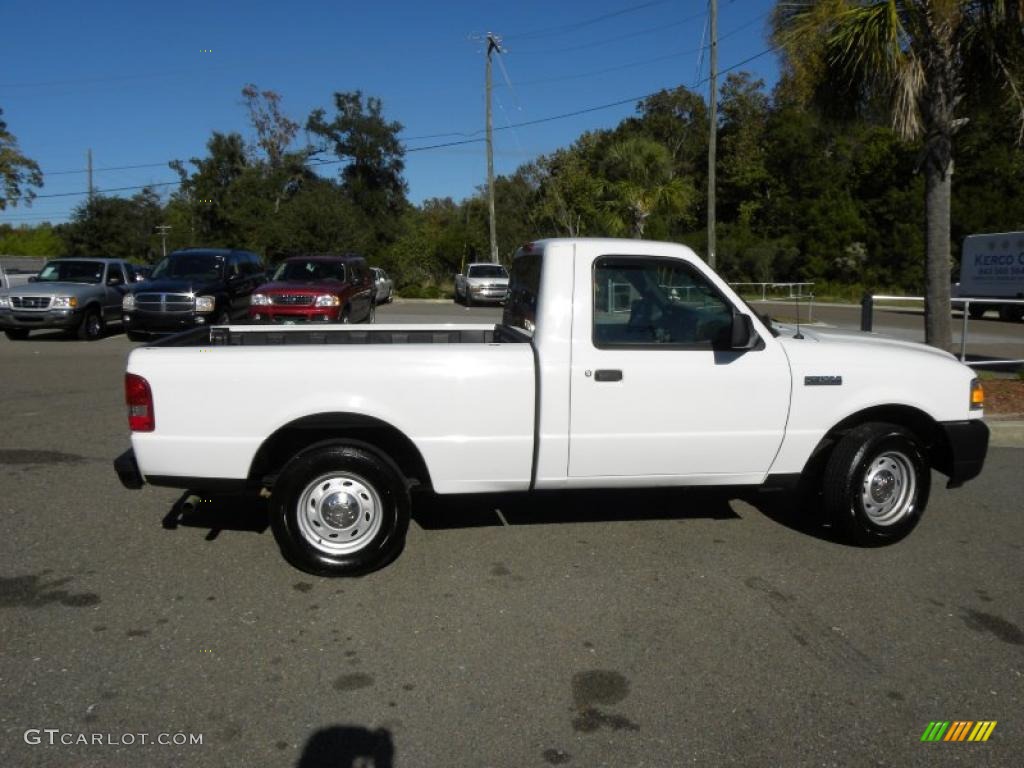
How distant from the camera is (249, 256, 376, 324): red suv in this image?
16.0 meters

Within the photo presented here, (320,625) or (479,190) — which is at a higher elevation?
(479,190)

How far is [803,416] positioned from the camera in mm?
5199

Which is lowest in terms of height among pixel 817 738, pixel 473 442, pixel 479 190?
pixel 817 738

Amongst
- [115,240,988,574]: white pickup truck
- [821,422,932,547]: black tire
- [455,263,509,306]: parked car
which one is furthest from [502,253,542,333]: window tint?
[455,263,509,306]: parked car

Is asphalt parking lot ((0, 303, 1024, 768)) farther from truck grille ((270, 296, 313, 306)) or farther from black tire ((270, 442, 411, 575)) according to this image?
truck grille ((270, 296, 313, 306))

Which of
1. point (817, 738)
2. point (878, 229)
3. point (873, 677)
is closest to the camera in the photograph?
point (817, 738)

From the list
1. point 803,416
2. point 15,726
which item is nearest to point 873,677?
point 803,416

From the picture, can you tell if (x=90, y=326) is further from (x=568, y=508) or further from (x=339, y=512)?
(x=339, y=512)

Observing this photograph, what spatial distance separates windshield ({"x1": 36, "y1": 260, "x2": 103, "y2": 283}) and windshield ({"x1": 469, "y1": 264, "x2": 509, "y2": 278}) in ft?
48.6

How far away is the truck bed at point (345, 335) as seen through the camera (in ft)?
18.6

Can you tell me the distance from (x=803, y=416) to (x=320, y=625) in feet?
9.96

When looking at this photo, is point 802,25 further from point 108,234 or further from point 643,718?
point 108,234

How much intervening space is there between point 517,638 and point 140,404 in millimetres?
2350

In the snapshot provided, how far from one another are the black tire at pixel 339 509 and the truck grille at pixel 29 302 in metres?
14.9
